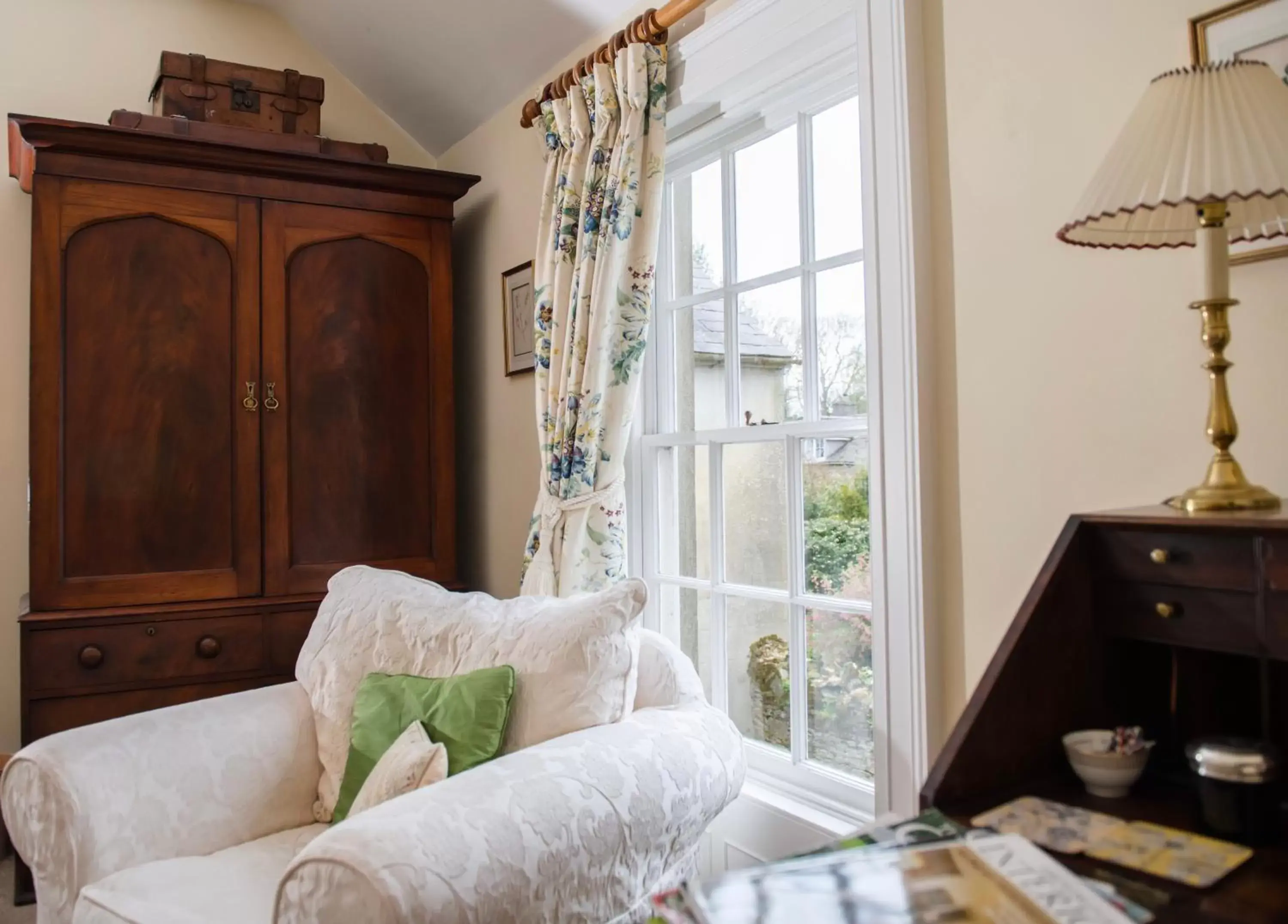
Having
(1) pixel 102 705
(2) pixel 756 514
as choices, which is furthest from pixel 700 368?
(1) pixel 102 705

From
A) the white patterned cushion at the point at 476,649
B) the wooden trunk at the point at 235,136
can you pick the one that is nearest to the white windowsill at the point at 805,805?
the white patterned cushion at the point at 476,649

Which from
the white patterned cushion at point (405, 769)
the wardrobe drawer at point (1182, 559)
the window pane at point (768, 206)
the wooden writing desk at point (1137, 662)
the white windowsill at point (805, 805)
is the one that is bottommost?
the white windowsill at point (805, 805)

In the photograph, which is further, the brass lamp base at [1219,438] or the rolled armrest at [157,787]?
the rolled armrest at [157,787]

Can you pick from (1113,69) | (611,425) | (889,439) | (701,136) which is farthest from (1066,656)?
(701,136)

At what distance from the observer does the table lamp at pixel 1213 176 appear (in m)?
0.80

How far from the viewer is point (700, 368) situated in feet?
6.98

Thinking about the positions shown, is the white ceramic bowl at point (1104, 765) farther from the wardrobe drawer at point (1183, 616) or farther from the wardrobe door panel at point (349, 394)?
the wardrobe door panel at point (349, 394)

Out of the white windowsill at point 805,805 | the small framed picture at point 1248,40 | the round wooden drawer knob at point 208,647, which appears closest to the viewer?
the small framed picture at point 1248,40

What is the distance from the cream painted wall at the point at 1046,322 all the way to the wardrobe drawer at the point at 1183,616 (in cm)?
25

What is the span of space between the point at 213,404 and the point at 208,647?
65 centimetres

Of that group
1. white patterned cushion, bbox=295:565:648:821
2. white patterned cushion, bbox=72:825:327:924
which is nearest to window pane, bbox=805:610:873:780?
white patterned cushion, bbox=295:565:648:821

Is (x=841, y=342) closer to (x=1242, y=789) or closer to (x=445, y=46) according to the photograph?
(x=1242, y=789)

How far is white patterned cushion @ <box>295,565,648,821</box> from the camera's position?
1508mm

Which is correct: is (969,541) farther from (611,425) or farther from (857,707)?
(611,425)
